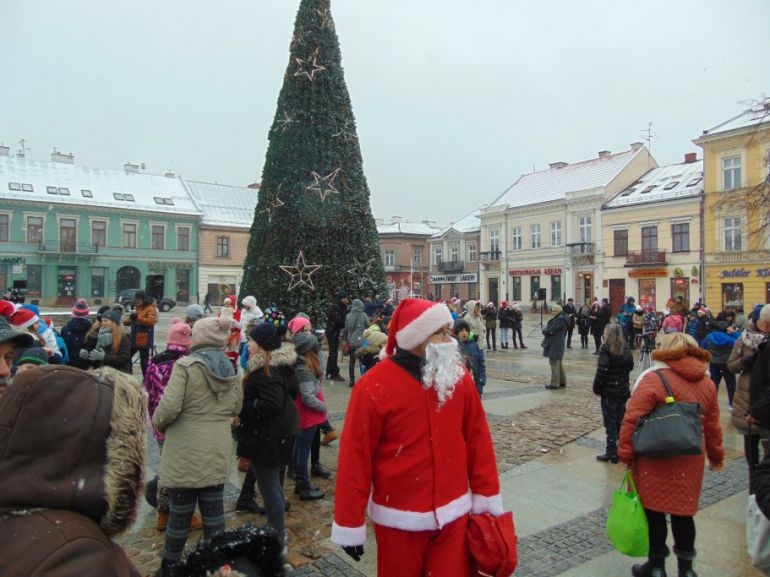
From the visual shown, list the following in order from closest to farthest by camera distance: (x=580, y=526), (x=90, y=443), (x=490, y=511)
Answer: (x=90, y=443) < (x=490, y=511) < (x=580, y=526)

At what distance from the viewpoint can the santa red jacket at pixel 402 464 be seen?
8.30 ft

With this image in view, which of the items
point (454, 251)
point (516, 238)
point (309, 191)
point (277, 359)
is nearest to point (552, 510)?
point (277, 359)

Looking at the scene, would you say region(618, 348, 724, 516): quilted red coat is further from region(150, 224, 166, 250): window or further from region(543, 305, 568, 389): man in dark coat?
region(150, 224, 166, 250): window

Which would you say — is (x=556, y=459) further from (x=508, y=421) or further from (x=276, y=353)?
(x=276, y=353)

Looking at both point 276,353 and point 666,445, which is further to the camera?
point 276,353

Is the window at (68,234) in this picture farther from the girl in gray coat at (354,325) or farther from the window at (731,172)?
the window at (731,172)

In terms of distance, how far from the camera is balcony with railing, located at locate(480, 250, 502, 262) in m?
44.5

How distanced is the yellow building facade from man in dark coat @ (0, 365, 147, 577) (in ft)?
110

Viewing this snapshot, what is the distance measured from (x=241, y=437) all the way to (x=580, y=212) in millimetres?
38242

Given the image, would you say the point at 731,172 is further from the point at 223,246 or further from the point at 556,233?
the point at 223,246

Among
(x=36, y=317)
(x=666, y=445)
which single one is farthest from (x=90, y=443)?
(x=36, y=317)

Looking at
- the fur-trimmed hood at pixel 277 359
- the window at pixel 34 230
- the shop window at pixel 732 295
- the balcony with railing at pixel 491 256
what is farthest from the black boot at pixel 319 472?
the window at pixel 34 230

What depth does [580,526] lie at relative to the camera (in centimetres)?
442

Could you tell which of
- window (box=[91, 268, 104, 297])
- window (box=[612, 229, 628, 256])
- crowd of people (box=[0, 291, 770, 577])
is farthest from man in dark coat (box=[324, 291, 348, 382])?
Answer: window (box=[91, 268, 104, 297])
